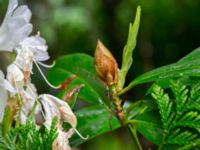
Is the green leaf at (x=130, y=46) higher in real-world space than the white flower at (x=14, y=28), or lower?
lower

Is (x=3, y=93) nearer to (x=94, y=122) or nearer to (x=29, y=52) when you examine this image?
(x=29, y=52)

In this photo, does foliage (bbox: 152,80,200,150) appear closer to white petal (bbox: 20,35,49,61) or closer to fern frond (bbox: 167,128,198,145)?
fern frond (bbox: 167,128,198,145)

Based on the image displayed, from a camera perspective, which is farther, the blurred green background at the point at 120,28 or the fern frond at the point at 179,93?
the blurred green background at the point at 120,28

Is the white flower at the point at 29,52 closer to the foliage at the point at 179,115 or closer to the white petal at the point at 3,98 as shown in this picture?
the white petal at the point at 3,98

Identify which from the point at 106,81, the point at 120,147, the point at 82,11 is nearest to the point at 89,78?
the point at 106,81

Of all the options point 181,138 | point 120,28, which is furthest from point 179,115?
point 120,28

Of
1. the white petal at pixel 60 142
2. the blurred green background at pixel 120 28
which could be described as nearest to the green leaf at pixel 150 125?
the white petal at pixel 60 142

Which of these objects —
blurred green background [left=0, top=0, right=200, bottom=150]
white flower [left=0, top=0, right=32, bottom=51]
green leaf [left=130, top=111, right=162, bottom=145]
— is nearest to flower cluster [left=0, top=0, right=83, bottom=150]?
white flower [left=0, top=0, right=32, bottom=51]
